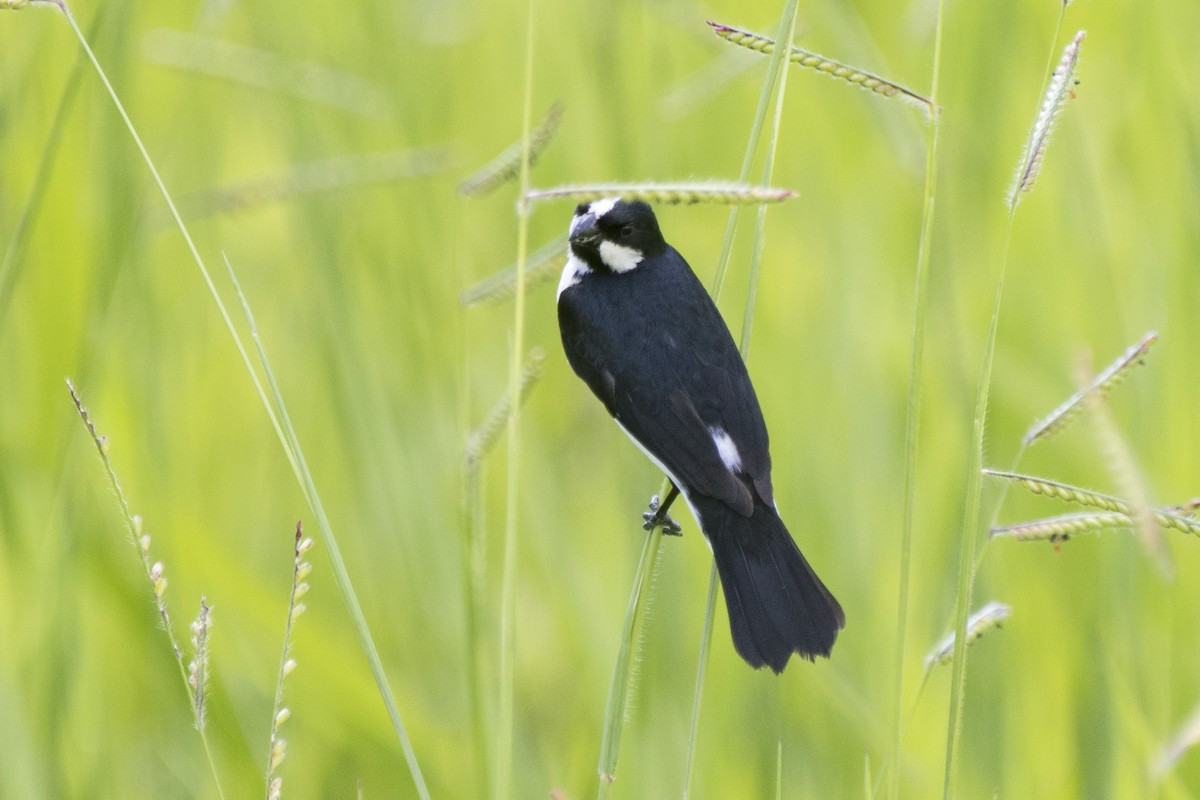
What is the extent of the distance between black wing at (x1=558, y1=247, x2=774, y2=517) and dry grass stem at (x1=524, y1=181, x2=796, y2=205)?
842 millimetres

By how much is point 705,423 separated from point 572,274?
0.53 m

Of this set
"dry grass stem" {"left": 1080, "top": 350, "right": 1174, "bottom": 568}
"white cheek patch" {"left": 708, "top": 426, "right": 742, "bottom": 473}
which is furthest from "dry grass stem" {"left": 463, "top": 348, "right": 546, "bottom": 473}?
"dry grass stem" {"left": 1080, "top": 350, "right": 1174, "bottom": 568}

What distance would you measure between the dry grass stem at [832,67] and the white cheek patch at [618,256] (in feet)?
3.39

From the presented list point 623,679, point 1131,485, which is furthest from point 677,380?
point 1131,485

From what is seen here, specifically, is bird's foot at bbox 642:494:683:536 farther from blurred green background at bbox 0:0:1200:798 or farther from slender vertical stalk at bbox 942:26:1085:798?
slender vertical stalk at bbox 942:26:1085:798

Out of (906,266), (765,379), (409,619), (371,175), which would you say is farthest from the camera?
(906,266)

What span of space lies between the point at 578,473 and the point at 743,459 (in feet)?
4.71

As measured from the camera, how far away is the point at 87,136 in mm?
2746

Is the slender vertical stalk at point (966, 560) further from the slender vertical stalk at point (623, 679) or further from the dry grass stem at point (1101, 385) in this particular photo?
the slender vertical stalk at point (623, 679)

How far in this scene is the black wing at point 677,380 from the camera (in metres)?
2.07

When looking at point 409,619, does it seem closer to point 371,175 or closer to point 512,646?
point 371,175

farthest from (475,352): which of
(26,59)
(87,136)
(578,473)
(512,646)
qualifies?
(512,646)

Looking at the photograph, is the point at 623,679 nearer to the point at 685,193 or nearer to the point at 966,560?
the point at 966,560

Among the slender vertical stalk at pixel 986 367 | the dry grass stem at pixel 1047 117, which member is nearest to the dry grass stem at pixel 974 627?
the slender vertical stalk at pixel 986 367
